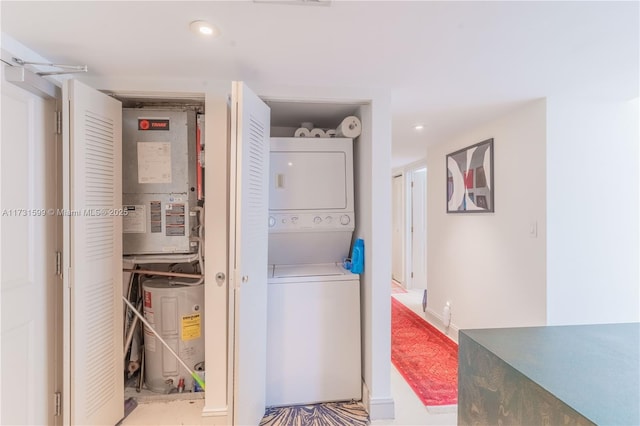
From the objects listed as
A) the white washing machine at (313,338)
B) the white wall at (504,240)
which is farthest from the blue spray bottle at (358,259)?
the white wall at (504,240)

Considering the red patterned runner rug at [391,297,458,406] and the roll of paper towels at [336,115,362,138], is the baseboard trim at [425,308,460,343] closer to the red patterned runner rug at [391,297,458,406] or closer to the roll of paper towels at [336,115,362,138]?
the red patterned runner rug at [391,297,458,406]

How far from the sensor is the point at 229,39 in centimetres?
140

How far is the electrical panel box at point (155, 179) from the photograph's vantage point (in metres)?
2.04

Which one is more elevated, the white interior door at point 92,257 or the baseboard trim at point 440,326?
the white interior door at point 92,257

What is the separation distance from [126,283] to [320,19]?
2239 millimetres

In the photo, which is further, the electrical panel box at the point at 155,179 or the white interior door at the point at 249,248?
the electrical panel box at the point at 155,179

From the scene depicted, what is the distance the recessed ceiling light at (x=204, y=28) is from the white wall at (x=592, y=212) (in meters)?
2.23

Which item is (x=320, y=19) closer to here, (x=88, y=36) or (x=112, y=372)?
(x=88, y=36)

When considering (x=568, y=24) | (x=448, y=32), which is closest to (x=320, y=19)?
(x=448, y=32)

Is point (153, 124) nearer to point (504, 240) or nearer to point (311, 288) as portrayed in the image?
point (311, 288)

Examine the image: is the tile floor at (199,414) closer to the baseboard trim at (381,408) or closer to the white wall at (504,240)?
the baseboard trim at (381,408)

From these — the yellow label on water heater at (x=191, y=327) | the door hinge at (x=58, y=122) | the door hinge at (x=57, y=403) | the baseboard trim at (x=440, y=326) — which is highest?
the door hinge at (x=58, y=122)

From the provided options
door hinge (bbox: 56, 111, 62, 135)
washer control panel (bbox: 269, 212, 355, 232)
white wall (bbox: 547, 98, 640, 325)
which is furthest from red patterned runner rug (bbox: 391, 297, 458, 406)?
door hinge (bbox: 56, 111, 62, 135)

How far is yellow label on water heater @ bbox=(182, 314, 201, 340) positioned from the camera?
2.09 metres
